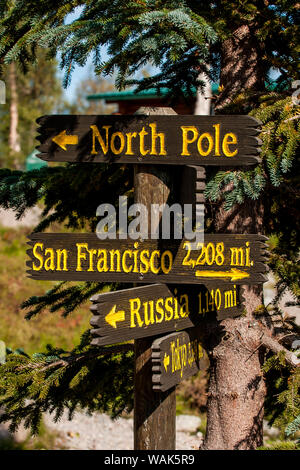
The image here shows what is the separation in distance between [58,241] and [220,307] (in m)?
1.14

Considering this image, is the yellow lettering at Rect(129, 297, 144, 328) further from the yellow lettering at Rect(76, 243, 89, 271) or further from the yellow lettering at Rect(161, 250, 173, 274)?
the yellow lettering at Rect(76, 243, 89, 271)

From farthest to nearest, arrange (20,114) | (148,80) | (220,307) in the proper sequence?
(20,114), (148,80), (220,307)

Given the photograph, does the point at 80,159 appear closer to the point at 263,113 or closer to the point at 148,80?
the point at 263,113

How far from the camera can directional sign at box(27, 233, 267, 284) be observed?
119 inches

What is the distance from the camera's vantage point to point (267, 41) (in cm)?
464

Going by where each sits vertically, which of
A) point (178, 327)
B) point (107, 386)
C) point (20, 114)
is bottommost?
point (107, 386)

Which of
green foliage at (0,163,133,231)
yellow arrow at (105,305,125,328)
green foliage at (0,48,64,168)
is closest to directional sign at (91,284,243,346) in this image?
yellow arrow at (105,305,125,328)

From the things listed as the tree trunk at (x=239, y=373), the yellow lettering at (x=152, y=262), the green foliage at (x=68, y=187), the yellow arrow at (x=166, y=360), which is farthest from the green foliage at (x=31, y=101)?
the yellow arrow at (x=166, y=360)

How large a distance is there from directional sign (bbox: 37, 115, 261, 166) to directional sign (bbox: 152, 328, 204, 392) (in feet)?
3.19

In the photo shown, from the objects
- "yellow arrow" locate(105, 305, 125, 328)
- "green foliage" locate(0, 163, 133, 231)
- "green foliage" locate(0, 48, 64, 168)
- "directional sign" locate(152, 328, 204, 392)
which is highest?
"green foliage" locate(0, 48, 64, 168)

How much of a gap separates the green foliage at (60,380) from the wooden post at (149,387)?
0.97m

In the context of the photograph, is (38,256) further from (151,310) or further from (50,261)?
(151,310)

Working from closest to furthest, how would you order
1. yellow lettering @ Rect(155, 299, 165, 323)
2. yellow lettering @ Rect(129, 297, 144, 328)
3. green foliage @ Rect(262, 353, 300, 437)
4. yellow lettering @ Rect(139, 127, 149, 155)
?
1. yellow lettering @ Rect(129, 297, 144, 328)
2. yellow lettering @ Rect(155, 299, 165, 323)
3. yellow lettering @ Rect(139, 127, 149, 155)
4. green foliage @ Rect(262, 353, 300, 437)

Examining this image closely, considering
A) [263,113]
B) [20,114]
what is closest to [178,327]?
[263,113]
